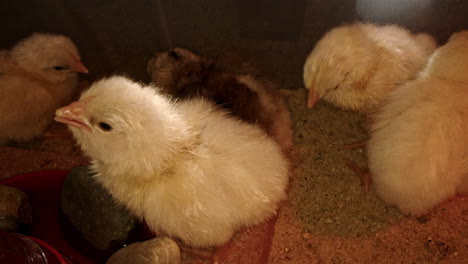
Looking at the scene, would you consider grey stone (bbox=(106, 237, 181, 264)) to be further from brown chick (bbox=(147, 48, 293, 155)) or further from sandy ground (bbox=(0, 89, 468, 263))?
brown chick (bbox=(147, 48, 293, 155))

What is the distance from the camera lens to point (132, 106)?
1.34 metres

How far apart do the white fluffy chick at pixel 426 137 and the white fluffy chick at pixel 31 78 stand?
174 centimetres

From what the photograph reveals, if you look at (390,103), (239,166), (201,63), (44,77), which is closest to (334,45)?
(390,103)

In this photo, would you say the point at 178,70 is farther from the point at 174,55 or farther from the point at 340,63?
the point at 340,63

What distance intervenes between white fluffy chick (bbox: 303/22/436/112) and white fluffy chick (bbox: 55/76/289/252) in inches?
21.5

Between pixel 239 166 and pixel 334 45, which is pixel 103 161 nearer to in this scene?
pixel 239 166

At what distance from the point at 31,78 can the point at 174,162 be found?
129 cm

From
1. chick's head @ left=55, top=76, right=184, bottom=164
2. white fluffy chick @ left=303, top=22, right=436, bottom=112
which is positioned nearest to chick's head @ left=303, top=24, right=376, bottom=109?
white fluffy chick @ left=303, top=22, right=436, bottom=112

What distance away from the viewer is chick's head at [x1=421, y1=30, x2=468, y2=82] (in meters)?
1.66

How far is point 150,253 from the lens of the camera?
5.29 ft

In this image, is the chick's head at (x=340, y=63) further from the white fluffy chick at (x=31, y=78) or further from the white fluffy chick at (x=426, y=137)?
the white fluffy chick at (x=31, y=78)

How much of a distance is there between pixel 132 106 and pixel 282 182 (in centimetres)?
71

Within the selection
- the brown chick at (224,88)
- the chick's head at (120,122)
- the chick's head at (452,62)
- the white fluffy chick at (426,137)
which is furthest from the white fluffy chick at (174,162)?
the chick's head at (452,62)

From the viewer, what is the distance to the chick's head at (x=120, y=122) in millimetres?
1335
